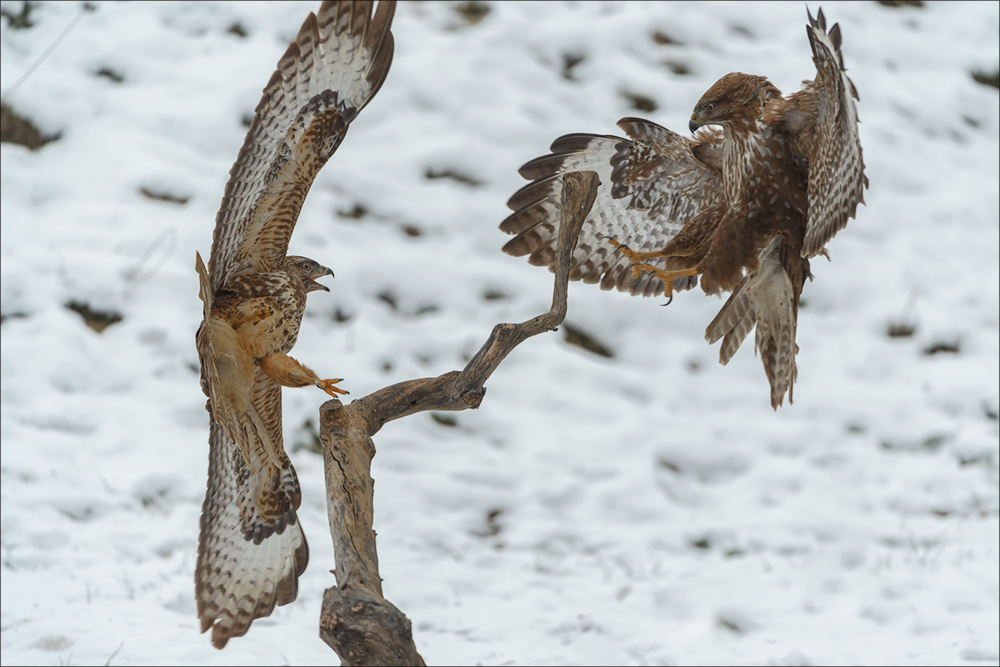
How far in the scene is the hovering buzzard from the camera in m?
2.46

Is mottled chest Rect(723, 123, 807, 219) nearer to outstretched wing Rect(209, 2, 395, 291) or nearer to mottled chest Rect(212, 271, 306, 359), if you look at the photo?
outstretched wing Rect(209, 2, 395, 291)

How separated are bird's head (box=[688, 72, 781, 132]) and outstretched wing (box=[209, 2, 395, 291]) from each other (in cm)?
91

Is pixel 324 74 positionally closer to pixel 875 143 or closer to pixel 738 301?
pixel 738 301

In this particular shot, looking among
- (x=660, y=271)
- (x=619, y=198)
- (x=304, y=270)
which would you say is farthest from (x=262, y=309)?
(x=619, y=198)

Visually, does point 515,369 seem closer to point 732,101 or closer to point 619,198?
point 619,198

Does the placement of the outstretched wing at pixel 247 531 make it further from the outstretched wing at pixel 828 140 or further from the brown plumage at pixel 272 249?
the outstretched wing at pixel 828 140

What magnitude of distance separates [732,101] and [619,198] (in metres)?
0.83

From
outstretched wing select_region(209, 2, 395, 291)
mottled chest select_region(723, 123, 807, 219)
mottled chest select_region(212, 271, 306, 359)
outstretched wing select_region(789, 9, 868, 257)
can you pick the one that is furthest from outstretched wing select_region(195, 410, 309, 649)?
outstretched wing select_region(789, 9, 868, 257)

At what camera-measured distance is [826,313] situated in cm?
714

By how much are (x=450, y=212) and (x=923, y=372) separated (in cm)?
369

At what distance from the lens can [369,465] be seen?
2.42 m

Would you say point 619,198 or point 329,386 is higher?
point 619,198

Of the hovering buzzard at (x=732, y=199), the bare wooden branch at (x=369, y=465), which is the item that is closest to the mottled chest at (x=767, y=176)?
the hovering buzzard at (x=732, y=199)

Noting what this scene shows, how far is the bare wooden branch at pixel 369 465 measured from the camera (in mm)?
2094
